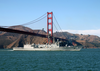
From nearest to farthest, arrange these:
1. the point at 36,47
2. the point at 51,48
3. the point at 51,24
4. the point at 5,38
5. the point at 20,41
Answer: the point at 51,48
the point at 36,47
the point at 51,24
the point at 20,41
the point at 5,38

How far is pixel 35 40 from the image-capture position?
139m

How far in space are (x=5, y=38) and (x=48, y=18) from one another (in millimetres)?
89936

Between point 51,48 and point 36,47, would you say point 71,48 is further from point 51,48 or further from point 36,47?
point 36,47

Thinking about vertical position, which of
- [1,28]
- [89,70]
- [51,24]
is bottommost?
[89,70]

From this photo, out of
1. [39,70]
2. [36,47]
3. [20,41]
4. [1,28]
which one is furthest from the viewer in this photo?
[20,41]

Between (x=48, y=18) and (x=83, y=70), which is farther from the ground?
(x=48, y=18)

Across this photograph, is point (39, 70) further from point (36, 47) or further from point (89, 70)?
point (36, 47)

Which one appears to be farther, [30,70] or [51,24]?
[51,24]

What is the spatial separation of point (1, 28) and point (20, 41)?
96519 mm

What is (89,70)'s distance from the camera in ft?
56.6

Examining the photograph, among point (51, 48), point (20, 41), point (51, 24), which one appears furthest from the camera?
point (20, 41)

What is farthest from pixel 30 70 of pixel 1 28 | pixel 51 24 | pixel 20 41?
pixel 20 41

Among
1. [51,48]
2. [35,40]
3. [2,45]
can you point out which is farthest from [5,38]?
[51,48]

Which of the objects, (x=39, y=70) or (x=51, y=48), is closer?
(x=39, y=70)
